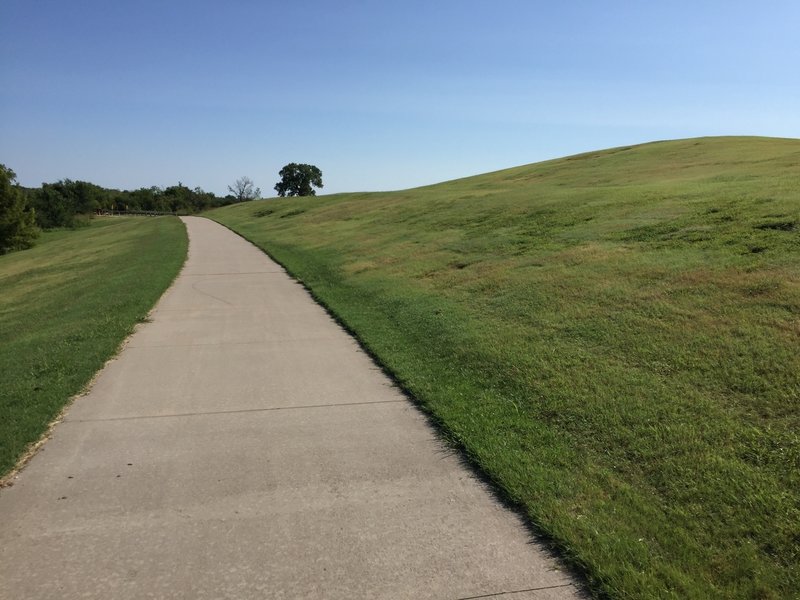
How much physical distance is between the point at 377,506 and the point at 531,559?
102 cm

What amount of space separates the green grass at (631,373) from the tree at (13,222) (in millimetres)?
43888

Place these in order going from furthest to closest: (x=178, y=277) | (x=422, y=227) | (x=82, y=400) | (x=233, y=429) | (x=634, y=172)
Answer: (x=634, y=172) → (x=422, y=227) → (x=178, y=277) → (x=82, y=400) → (x=233, y=429)

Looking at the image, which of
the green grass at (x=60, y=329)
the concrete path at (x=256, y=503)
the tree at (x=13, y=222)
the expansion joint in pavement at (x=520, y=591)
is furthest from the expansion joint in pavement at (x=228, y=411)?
the tree at (x=13, y=222)

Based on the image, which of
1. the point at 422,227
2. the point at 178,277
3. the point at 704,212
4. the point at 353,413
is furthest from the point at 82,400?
the point at 422,227

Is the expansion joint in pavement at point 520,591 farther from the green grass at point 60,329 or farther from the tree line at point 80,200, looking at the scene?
the tree line at point 80,200

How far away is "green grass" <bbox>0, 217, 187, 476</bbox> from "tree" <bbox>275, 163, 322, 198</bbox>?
351 ft

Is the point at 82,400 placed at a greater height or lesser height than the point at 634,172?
lesser

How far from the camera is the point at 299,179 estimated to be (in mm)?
126625

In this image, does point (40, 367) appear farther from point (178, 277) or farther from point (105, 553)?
point (178, 277)

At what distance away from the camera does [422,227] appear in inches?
827

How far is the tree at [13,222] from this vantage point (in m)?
47.6

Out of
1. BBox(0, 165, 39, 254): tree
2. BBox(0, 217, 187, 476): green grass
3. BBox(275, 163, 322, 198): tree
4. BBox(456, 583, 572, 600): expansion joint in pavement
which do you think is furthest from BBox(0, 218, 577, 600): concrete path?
BBox(275, 163, 322, 198): tree

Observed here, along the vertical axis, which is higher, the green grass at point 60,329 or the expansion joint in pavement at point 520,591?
the green grass at point 60,329

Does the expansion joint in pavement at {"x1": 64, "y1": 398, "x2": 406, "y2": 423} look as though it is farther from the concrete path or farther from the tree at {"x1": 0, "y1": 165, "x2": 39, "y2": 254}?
the tree at {"x1": 0, "y1": 165, "x2": 39, "y2": 254}
